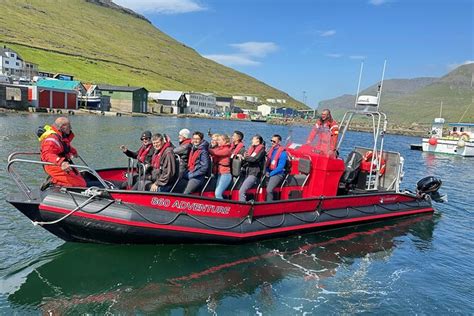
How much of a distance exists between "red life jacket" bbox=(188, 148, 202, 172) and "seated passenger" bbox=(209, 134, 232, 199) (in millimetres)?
431

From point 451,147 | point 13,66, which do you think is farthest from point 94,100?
point 451,147

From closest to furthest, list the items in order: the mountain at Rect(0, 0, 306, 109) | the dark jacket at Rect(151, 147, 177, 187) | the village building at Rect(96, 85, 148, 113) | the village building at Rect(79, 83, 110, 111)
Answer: the dark jacket at Rect(151, 147, 177, 187)
the village building at Rect(79, 83, 110, 111)
the village building at Rect(96, 85, 148, 113)
the mountain at Rect(0, 0, 306, 109)

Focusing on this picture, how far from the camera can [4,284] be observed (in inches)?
241

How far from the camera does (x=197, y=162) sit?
7945 mm

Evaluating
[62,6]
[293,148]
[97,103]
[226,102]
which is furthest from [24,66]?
[62,6]

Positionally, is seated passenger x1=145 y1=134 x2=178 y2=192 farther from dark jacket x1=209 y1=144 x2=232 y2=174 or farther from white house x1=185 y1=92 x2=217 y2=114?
white house x1=185 y1=92 x2=217 y2=114

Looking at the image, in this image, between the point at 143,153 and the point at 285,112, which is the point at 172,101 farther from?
the point at 143,153

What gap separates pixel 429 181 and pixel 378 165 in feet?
9.56

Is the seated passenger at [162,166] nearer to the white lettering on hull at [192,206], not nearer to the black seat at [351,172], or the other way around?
the white lettering on hull at [192,206]

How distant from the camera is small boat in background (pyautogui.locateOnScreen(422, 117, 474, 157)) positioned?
37750 mm

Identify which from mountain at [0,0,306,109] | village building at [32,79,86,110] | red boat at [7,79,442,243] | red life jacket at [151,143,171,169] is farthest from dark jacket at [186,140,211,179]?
mountain at [0,0,306,109]

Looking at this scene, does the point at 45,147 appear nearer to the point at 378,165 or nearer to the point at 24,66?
the point at 378,165

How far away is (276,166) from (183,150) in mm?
2277

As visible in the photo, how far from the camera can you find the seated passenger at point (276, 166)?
352 inches
